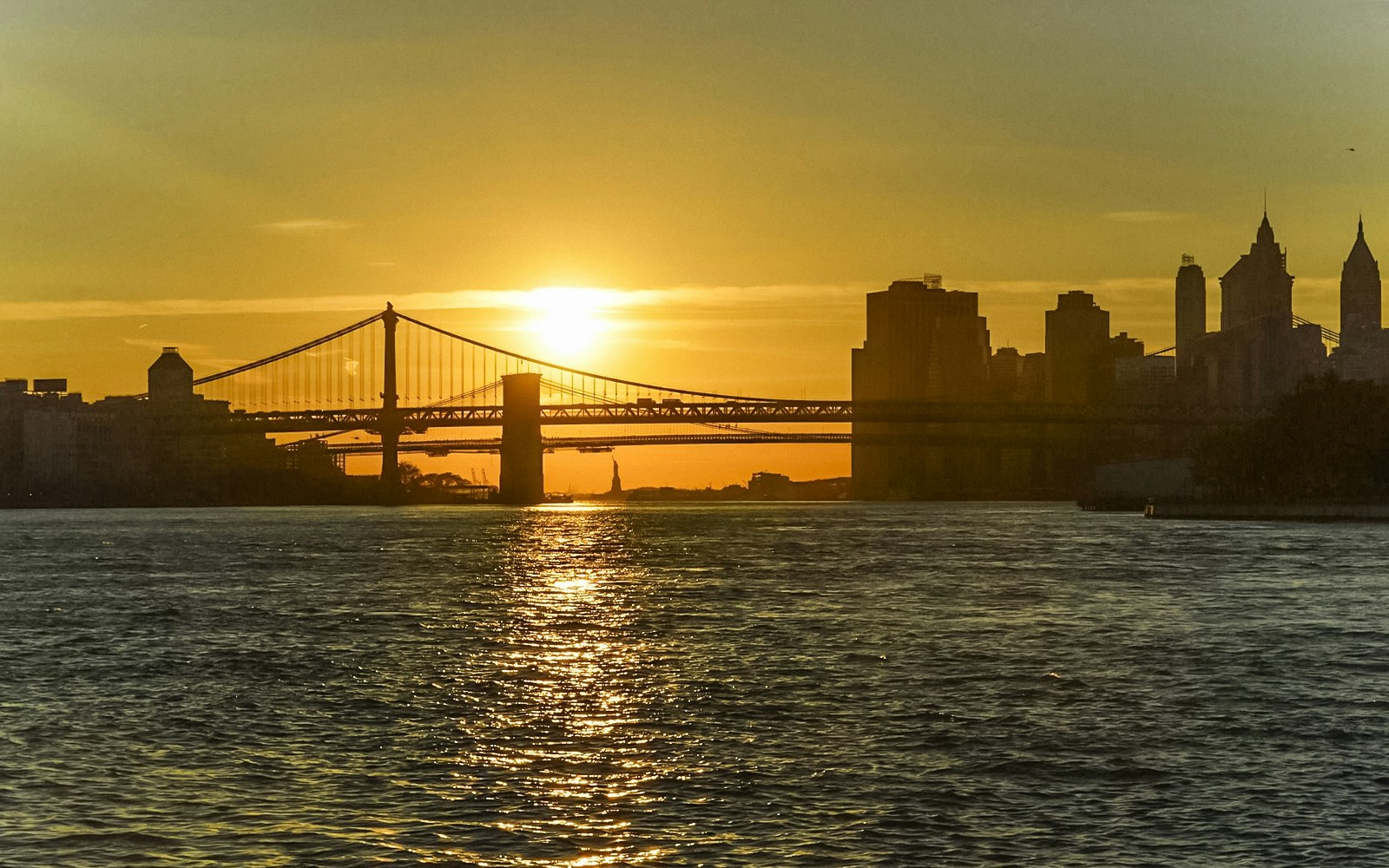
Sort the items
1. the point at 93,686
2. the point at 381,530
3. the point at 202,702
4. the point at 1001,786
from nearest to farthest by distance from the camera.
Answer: the point at 1001,786, the point at 202,702, the point at 93,686, the point at 381,530

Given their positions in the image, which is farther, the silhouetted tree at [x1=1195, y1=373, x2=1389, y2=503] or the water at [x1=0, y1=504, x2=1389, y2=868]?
the silhouetted tree at [x1=1195, y1=373, x2=1389, y2=503]

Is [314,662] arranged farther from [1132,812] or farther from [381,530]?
[381,530]

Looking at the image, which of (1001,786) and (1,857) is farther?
(1001,786)

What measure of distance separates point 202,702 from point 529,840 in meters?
13.7

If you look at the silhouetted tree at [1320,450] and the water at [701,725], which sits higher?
the silhouetted tree at [1320,450]

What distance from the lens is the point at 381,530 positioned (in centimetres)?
13788

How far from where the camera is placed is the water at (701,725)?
20.3m

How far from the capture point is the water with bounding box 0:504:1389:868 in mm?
20297

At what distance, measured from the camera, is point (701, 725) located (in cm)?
2858

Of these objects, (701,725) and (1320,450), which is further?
(1320,450)

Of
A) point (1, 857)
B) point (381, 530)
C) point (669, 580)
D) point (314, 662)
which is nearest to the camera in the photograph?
point (1, 857)

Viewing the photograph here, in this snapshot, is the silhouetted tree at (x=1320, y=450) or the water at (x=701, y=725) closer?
the water at (x=701, y=725)

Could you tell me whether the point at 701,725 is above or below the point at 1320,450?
below

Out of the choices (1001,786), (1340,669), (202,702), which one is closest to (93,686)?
(202,702)
